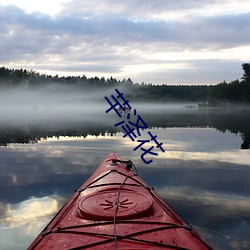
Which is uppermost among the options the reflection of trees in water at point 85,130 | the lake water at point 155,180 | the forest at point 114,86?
the forest at point 114,86

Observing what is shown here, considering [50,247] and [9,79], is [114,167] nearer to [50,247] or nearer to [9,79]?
[50,247]

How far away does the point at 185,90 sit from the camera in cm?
17625

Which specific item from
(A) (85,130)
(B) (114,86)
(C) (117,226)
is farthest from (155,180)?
(B) (114,86)

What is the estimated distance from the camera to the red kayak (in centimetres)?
427

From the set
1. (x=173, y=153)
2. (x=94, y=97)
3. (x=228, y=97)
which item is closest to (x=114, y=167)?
(x=173, y=153)

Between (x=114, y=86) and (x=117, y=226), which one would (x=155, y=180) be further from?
(x=114, y=86)

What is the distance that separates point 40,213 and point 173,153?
9.36 metres

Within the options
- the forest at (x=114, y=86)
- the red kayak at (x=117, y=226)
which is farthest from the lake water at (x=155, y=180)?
the forest at (x=114, y=86)

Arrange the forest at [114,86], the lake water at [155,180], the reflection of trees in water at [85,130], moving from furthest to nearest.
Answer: the forest at [114,86]
the reflection of trees in water at [85,130]
the lake water at [155,180]

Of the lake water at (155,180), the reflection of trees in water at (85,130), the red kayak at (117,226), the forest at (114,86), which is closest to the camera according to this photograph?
the red kayak at (117,226)

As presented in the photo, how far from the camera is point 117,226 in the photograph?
4719mm

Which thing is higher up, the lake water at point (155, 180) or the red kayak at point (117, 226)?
the red kayak at point (117, 226)

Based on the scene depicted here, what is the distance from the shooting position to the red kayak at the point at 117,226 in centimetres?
427

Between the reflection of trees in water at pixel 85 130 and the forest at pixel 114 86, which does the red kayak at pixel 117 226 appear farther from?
the forest at pixel 114 86
